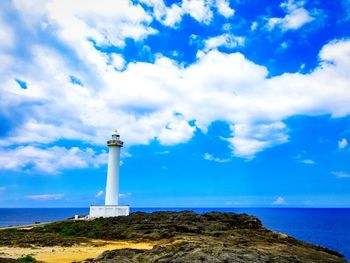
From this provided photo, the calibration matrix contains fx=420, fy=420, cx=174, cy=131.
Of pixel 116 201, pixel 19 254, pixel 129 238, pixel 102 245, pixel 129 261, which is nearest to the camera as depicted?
pixel 129 261

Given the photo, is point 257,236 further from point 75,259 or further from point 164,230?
point 75,259

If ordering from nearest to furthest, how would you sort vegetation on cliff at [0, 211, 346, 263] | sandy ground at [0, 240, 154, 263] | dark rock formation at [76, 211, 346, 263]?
dark rock formation at [76, 211, 346, 263] < vegetation on cliff at [0, 211, 346, 263] < sandy ground at [0, 240, 154, 263]

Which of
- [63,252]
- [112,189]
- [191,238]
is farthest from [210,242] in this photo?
[112,189]

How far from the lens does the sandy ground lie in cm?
2206

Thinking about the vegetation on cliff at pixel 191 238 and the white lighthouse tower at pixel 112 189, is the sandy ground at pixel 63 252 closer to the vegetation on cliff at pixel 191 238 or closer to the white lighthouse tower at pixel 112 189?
the vegetation on cliff at pixel 191 238

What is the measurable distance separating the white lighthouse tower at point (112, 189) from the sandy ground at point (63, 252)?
1660cm

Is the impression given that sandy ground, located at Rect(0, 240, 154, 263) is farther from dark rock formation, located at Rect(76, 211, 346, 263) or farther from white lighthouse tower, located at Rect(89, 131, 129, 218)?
white lighthouse tower, located at Rect(89, 131, 129, 218)

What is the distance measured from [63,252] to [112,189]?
23.0 metres

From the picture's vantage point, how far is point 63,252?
24.3 m

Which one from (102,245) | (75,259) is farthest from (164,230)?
(75,259)

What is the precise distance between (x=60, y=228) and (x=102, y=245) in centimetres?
1272

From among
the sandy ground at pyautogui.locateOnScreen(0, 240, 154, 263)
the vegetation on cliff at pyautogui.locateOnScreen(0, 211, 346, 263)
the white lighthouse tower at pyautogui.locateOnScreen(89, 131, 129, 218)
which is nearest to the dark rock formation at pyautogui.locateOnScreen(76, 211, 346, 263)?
the vegetation on cliff at pyautogui.locateOnScreen(0, 211, 346, 263)

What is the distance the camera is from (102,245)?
27.8 meters

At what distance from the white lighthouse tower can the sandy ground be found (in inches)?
653
